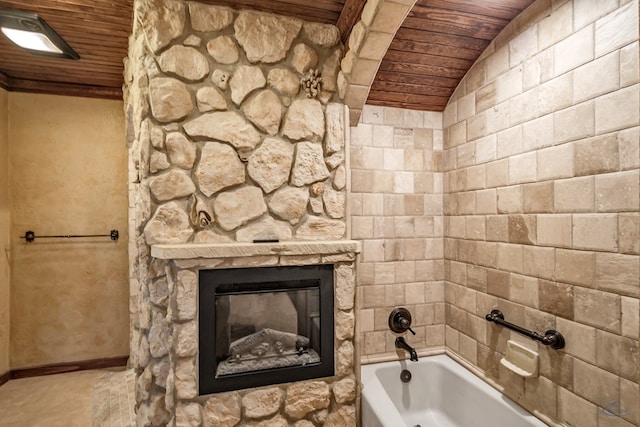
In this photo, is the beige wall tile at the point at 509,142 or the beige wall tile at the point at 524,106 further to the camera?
the beige wall tile at the point at 509,142

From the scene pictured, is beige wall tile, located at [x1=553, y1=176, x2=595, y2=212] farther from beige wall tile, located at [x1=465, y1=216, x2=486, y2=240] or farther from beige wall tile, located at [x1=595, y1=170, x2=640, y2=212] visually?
beige wall tile, located at [x1=465, y1=216, x2=486, y2=240]

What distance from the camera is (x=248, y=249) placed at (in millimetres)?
1748

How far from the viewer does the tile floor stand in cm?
234

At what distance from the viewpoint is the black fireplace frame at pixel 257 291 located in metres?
1.74

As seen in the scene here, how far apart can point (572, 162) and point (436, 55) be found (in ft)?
3.68

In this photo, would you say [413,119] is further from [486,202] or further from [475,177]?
[486,202]

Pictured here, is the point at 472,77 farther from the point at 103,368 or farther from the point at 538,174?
the point at 103,368

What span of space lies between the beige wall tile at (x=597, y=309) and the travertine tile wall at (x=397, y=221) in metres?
1.10

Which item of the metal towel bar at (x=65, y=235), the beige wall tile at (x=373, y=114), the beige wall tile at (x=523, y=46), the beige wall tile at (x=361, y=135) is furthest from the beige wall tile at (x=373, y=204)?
the metal towel bar at (x=65, y=235)

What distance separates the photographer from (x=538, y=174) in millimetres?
1821

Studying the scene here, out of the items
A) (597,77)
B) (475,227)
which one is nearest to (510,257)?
(475,227)

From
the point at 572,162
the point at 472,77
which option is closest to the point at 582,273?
the point at 572,162

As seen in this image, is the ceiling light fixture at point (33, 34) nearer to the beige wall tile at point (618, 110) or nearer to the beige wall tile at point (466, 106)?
the beige wall tile at point (466, 106)

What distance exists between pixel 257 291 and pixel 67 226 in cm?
242
